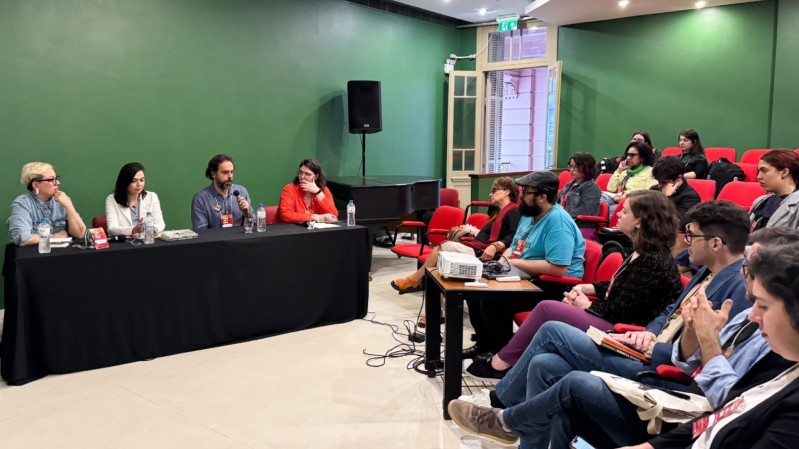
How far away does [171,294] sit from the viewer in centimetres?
391

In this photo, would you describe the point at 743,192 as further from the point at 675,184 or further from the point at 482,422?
the point at 482,422

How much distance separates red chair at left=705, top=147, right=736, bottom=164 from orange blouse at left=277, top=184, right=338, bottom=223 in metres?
5.42

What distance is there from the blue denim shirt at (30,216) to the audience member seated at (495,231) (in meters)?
2.48

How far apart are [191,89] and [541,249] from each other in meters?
4.30

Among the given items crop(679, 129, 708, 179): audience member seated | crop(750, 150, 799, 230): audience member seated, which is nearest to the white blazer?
crop(750, 150, 799, 230): audience member seated

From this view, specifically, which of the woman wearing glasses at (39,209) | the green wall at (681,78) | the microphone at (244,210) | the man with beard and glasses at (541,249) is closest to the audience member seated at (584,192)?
the man with beard and glasses at (541,249)

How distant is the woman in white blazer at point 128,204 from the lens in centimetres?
432

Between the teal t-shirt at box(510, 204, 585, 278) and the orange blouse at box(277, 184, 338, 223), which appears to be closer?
the teal t-shirt at box(510, 204, 585, 278)

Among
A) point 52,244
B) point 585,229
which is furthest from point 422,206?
point 52,244

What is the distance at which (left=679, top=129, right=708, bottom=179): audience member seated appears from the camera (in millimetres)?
6918

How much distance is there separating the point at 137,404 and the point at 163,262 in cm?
93

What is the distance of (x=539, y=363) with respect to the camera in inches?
96.5

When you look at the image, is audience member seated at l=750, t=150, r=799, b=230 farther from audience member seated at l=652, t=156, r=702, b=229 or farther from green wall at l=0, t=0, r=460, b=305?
green wall at l=0, t=0, r=460, b=305

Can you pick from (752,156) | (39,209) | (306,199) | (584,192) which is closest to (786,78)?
(752,156)
